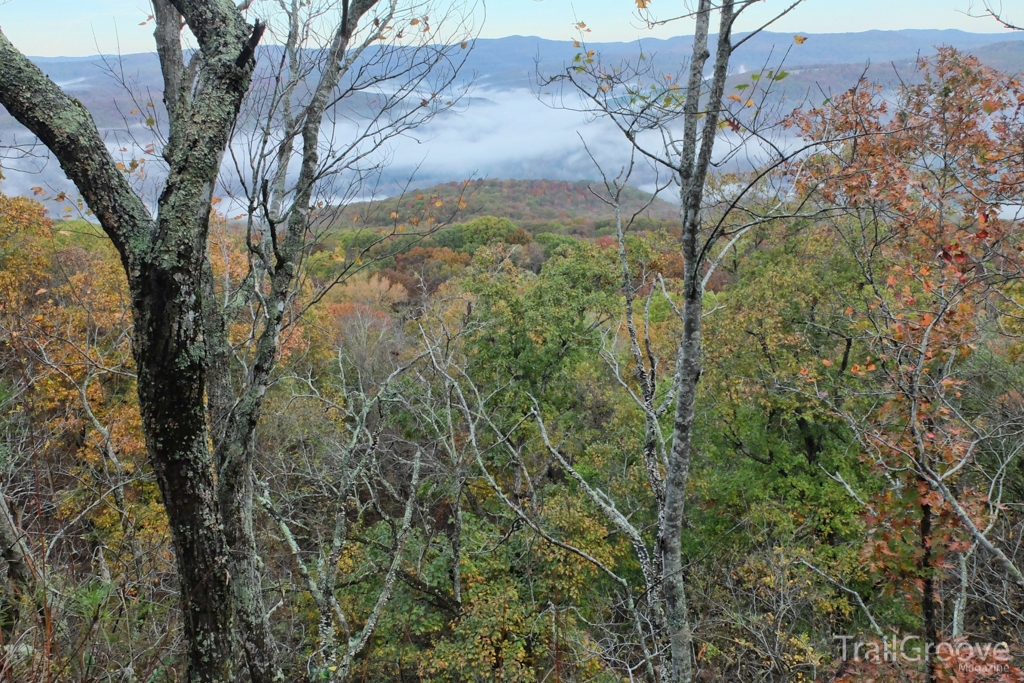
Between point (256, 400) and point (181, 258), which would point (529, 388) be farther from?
point (181, 258)

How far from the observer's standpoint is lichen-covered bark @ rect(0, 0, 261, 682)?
2.11m

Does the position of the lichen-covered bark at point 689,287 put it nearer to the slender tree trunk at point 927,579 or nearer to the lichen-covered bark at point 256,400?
the slender tree trunk at point 927,579

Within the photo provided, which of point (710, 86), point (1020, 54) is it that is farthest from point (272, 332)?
point (1020, 54)

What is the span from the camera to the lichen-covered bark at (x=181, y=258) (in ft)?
6.92

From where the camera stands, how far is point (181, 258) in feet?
7.16

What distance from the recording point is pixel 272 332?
3.35 m

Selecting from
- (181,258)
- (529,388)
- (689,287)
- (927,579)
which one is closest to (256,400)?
(181,258)

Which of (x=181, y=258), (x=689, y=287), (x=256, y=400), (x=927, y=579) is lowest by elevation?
(x=927, y=579)

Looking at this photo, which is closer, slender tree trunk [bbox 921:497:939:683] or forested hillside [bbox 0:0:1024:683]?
forested hillside [bbox 0:0:1024:683]

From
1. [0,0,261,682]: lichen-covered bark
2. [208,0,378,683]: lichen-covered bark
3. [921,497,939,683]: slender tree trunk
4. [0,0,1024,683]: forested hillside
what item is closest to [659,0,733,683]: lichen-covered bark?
[0,0,1024,683]: forested hillside

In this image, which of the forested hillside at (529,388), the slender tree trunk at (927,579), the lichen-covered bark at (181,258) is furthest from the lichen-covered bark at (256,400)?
the slender tree trunk at (927,579)

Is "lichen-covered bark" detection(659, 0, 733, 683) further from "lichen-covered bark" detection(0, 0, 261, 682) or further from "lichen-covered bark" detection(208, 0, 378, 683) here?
"lichen-covered bark" detection(0, 0, 261, 682)

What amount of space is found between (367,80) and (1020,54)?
2463 cm

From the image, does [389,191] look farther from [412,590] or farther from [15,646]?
[412,590]
